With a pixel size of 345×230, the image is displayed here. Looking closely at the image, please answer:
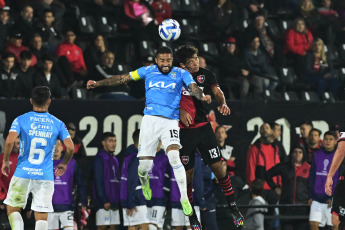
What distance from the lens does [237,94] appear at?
64.1 feet

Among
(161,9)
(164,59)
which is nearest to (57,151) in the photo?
(164,59)

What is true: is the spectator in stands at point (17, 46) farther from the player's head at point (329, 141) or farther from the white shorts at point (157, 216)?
the player's head at point (329, 141)

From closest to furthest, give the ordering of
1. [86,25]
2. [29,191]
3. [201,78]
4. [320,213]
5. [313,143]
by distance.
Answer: [29,191], [201,78], [320,213], [313,143], [86,25]

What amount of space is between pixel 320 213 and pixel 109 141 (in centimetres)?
397

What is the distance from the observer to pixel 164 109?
1220 centimetres

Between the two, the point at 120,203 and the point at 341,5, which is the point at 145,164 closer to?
the point at 120,203

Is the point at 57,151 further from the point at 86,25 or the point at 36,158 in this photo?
the point at 86,25

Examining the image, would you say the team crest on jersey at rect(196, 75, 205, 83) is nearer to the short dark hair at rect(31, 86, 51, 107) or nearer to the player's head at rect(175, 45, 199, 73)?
the player's head at rect(175, 45, 199, 73)

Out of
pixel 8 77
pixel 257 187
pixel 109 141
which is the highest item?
pixel 8 77

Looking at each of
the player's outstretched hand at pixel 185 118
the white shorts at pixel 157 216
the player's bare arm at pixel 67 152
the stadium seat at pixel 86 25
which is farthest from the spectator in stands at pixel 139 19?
the player's bare arm at pixel 67 152

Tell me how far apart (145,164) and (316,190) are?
190 inches

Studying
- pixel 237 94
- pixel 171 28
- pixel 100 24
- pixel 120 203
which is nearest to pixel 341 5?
pixel 237 94

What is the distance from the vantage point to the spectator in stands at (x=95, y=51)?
18422 mm

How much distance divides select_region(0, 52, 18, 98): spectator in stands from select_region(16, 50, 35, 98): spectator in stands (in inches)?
3.3
